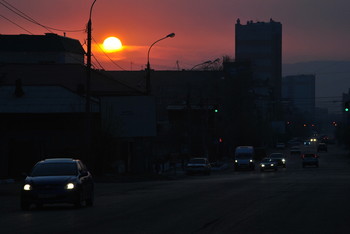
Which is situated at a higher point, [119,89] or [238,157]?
[119,89]

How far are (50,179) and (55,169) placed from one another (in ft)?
2.97

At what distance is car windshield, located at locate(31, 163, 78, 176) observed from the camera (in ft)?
83.0

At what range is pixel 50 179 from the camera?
24625 mm

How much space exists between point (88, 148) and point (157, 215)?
27285mm

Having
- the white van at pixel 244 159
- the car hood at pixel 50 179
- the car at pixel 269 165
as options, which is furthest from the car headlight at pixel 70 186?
the white van at pixel 244 159

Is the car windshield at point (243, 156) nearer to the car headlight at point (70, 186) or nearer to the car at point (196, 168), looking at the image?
the car at point (196, 168)

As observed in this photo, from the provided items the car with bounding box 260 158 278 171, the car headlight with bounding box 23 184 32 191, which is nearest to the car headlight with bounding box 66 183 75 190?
the car headlight with bounding box 23 184 32 191

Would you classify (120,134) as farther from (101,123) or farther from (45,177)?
(45,177)

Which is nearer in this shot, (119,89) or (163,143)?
(119,89)

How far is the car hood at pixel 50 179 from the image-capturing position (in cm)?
2452

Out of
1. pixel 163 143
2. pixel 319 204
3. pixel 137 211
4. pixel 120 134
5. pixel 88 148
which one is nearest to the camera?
pixel 137 211

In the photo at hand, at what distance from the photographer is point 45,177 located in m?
24.8

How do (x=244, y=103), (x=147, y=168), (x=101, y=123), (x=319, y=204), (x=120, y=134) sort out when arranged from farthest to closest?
(x=244, y=103)
(x=147, y=168)
(x=120, y=134)
(x=101, y=123)
(x=319, y=204)

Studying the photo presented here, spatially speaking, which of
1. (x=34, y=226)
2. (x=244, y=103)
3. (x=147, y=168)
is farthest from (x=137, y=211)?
(x=244, y=103)
